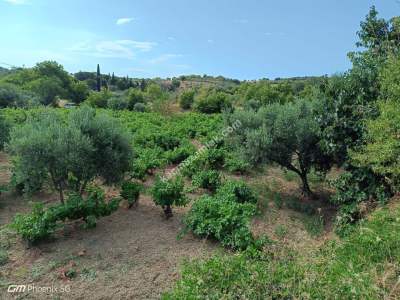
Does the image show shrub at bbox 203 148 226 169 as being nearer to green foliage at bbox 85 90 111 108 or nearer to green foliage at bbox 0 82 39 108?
green foliage at bbox 0 82 39 108

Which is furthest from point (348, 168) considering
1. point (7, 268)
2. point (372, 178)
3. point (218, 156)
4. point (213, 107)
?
point (213, 107)

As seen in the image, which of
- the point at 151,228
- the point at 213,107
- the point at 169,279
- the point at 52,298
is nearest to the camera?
the point at 52,298

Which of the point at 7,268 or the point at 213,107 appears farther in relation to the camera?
the point at 213,107

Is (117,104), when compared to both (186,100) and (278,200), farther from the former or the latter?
(278,200)

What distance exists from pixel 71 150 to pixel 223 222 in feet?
11.4

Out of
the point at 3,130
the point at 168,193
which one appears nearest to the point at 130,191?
the point at 168,193

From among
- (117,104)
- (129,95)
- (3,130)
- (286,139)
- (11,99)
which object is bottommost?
(117,104)

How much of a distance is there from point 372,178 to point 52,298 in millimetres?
6905

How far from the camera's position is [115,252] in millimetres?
5824

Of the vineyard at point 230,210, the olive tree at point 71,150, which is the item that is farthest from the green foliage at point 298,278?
the olive tree at point 71,150

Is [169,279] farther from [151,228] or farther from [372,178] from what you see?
[372,178]

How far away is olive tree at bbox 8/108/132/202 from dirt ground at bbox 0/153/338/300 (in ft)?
3.58

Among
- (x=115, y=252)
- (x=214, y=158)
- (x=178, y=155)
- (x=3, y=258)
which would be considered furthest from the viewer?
(x=178, y=155)

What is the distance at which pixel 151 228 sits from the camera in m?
6.85
